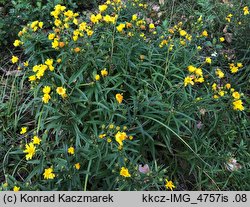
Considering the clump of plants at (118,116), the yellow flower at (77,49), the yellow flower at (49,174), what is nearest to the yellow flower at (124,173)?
the clump of plants at (118,116)

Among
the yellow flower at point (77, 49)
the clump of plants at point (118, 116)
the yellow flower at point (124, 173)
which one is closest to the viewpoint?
the yellow flower at point (124, 173)

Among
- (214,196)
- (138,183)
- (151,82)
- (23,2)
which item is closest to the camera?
(138,183)

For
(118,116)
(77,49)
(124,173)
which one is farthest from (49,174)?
(77,49)

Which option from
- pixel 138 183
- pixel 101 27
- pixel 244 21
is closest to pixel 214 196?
pixel 138 183

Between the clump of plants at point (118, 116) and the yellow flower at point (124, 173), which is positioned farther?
the clump of plants at point (118, 116)

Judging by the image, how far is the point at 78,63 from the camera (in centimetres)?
237

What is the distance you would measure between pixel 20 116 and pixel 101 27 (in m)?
1.03

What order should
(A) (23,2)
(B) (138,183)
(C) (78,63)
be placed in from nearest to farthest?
(B) (138,183) < (C) (78,63) < (A) (23,2)

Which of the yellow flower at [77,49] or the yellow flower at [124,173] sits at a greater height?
the yellow flower at [77,49]

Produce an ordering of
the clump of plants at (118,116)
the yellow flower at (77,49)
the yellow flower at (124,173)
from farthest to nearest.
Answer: the yellow flower at (77,49) → the clump of plants at (118,116) → the yellow flower at (124,173)

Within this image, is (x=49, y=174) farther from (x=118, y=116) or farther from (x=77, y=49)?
(x=77, y=49)

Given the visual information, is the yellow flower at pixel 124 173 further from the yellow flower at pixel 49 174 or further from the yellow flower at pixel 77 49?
the yellow flower at pixel 77 49

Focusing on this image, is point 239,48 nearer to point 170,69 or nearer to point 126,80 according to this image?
point 170,69

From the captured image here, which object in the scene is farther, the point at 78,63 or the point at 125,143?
the point at 78,63
